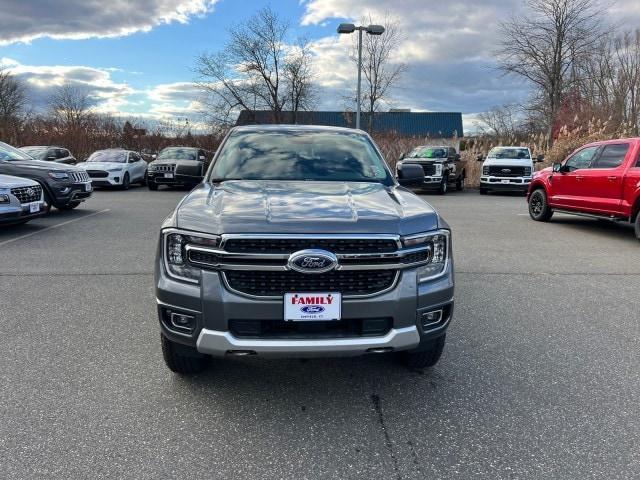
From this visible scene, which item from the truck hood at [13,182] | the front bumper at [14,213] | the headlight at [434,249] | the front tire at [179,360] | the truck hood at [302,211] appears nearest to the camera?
the truck hood at [302,211]

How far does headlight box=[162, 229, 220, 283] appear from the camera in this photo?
295 centimetres

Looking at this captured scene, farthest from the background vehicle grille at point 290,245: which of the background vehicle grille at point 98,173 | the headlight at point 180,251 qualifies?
the background vehicle grille at point 98,173

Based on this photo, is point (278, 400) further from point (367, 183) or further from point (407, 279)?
point (367, 183)

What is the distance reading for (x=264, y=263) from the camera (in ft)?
9.48

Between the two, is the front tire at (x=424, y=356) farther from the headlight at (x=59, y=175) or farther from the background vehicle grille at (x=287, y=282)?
the headlight at (x=59, y=175)

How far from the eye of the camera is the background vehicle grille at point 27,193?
930cm

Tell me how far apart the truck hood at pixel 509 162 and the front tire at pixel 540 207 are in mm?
8706

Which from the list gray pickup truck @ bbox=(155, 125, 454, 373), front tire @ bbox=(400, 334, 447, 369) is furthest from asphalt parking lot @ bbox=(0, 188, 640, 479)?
gray pickup truck @ bbox=(155, 125, 454, 373)

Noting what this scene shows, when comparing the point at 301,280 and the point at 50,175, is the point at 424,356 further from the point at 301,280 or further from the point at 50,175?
the point at 50,175

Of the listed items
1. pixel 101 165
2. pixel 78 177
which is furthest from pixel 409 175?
pixel 101 165

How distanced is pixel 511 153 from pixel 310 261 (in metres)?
20.7

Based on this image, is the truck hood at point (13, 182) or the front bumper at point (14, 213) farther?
the truck hood at point (13, 182)

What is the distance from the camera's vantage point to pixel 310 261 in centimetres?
288

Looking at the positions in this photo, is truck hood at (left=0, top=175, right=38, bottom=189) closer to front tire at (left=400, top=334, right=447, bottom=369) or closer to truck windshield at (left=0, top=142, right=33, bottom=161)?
truck windshield at (left=0, top=142, right=33, bottom=161)
